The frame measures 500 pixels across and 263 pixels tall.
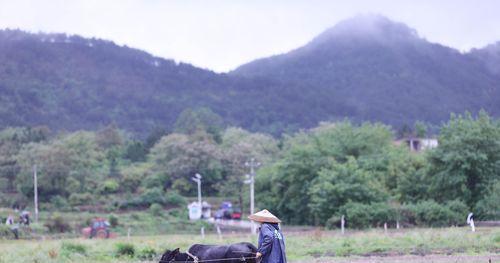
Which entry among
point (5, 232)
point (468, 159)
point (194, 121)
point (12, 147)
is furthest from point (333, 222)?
point (194, 121)

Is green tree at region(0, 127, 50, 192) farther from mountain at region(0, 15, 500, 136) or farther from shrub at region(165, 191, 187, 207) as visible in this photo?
mountain at region(0, 15, 500, 136)

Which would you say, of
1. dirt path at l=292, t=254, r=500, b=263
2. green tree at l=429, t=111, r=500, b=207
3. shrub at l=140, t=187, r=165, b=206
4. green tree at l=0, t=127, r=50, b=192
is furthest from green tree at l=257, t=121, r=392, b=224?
green tree at l=0, t=127, r=50, b=192

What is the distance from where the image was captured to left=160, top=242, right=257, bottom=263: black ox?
1316cm

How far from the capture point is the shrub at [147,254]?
21.8 meters

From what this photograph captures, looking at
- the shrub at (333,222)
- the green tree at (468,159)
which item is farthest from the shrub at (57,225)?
the green tree at (468,159)

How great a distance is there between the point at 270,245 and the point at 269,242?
6 cm

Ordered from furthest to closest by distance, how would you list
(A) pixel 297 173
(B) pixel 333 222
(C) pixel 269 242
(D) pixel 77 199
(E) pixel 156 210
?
(D) pixel 77 199 < (E) pixel 156 210 < (A) pixel 297 173 < (B) pixel 333 222 < (C) pixel 269 242

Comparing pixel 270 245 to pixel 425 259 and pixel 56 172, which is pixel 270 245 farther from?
pixel 56 172

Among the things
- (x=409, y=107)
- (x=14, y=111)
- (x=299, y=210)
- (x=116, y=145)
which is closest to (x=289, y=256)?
(x=299, y=210)

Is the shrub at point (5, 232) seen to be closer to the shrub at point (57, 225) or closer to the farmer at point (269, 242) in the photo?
the shrub at point (57, 225)

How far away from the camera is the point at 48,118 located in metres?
132

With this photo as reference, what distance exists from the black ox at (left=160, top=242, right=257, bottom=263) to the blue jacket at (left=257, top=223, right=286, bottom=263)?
100 centimetres

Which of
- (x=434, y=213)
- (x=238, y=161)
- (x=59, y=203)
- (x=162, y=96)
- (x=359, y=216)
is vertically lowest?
(x=359, y=216)

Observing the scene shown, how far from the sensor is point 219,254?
13.5m
